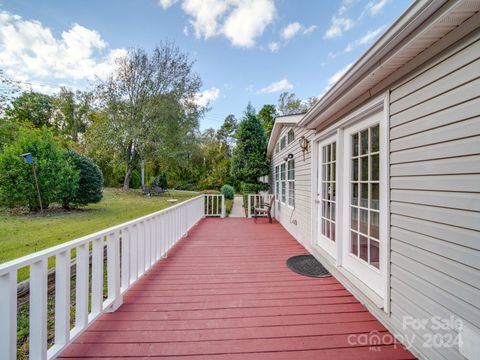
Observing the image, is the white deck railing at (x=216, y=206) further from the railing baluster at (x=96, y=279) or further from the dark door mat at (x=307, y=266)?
the railing baluster at (x=96, y=279)

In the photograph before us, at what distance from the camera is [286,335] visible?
1800 millimetres

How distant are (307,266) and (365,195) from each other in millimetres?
1483

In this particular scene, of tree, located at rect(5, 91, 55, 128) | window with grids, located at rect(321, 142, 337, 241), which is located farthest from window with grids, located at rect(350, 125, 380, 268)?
tree, located at rect(5, 91, 55, 128)

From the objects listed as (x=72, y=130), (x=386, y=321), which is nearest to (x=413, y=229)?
(x=386, y=321)

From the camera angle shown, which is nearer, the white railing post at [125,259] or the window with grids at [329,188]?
the white railing post at [125,259]

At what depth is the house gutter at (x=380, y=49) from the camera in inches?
49.2

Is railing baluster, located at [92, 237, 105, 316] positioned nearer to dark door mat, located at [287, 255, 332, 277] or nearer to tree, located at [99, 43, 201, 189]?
dark door mat, located at [287, 255, 332, 277]

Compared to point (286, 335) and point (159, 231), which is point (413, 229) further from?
point (159, 231)

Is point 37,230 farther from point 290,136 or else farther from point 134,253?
point 290,136

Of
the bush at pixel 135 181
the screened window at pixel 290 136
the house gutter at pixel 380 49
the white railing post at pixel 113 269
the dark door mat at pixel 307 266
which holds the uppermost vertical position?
the screened window at pixel 290 136

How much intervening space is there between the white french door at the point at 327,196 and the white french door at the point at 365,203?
27 cm

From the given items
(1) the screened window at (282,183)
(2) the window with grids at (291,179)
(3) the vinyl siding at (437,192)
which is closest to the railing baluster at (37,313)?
(3) the vinyl siding at (437,192)

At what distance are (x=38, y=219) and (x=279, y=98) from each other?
2178 centimetres

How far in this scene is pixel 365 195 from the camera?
7.88 ft
